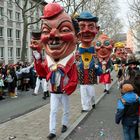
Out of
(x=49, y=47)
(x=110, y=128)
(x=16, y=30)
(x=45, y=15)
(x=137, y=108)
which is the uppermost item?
(x=16, y=30)

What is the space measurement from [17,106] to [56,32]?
19.5ft

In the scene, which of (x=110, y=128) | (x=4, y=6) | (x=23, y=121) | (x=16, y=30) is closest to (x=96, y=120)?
(x=110, y=128)

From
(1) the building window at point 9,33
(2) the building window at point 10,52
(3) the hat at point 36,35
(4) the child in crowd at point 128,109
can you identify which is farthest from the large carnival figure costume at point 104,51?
(1) the building window at point 9,33

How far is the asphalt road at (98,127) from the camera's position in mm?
8422

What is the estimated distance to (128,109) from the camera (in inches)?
279

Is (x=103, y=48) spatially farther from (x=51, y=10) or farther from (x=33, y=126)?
(x=51, y=10)

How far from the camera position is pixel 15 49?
57.1m

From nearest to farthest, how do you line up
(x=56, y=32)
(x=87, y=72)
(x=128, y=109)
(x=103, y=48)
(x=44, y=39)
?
1. (x=128, y=109)
2. (x=56, y=32)
3. (x=44, y=39)
4. (x=87, y=72)
5. (x=103, y=48)

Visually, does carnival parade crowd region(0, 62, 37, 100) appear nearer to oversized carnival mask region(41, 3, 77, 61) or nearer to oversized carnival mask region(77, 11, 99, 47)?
oversized carnival mask region(77, 11, 99, 47)

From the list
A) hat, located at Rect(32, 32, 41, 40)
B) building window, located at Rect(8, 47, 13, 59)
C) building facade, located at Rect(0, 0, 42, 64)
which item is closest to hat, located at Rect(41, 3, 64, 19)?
hat, located at Rect(32, 32, 41, 40)

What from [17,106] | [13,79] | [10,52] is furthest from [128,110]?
[10,52]

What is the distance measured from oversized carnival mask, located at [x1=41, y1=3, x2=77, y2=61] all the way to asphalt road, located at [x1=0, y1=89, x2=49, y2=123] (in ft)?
10.7

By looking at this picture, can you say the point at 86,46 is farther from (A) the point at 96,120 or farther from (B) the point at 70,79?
(B) the point at 70,79

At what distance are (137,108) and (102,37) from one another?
9.30m
